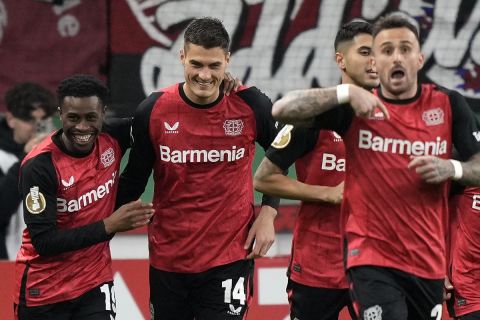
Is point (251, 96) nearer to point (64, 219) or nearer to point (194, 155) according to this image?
point (194, 155)

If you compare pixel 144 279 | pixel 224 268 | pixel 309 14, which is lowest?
pixel 144 279

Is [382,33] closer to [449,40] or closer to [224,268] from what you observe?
[224,268]

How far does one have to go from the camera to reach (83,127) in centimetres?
660

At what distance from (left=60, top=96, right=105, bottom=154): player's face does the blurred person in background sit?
2.43m

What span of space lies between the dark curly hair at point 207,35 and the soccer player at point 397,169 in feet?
2.96

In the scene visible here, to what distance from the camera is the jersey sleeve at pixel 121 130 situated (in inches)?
275

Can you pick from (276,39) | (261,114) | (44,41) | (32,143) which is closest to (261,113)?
(261,114)

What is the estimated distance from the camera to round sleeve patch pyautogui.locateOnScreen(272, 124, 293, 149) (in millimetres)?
6488

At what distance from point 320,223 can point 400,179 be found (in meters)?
1.16

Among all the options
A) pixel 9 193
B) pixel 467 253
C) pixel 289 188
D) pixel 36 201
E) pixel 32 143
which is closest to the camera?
pixel 36 201

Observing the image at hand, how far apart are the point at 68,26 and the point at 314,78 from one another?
7.07 ft

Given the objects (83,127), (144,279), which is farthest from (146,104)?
(144,279)

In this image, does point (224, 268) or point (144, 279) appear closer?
point (224, 268)

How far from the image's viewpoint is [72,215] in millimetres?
6738
